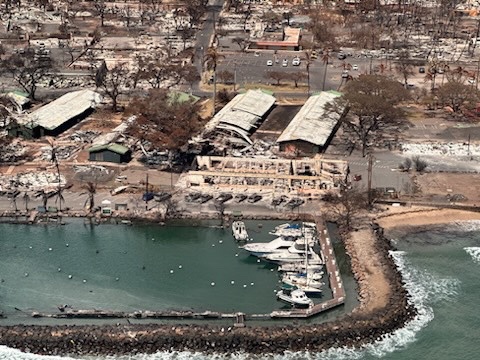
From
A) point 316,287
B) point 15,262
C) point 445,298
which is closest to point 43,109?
point 15,262

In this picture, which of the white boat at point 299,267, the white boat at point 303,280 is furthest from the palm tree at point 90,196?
the white boat at point 303,280

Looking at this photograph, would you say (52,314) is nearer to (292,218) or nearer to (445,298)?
(292,218)

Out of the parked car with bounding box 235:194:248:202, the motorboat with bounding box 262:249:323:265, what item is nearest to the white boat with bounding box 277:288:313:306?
the motorboat with bounding box 262:249:323:265

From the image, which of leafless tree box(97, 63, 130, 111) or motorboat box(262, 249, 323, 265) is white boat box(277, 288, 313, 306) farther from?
leafless tree box(97, 63, 130, 111)

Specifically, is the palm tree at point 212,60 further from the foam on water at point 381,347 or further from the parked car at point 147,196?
the foam on water at point 381,347

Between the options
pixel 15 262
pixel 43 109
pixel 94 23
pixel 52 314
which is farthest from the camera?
pixel 94 23

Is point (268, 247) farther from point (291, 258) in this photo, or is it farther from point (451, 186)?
point (451, 186)

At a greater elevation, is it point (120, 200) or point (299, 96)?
point (299, 96)
